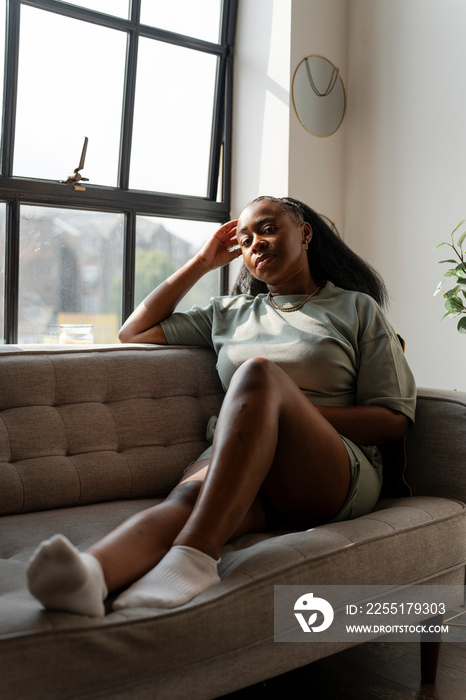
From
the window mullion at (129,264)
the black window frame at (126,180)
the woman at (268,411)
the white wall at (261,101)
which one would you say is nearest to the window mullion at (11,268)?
the black window frame at (126,180)

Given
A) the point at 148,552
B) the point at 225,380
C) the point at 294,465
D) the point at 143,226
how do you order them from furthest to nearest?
the point at 143,226
the point at 225,380
the point at 294,465
the point at 148,552

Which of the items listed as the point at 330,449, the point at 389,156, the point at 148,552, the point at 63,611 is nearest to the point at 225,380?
the point at 330,449

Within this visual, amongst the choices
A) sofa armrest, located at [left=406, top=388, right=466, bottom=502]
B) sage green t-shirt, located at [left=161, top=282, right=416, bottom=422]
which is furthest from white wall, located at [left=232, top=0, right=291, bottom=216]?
sofa armrest, located at [left=406, top=388, right=466, bottom=502]

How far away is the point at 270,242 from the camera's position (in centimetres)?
208

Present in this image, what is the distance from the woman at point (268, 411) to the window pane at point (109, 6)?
166cm

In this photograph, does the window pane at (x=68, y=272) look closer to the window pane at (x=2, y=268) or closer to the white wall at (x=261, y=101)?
the window pane at (x=2, y=268)

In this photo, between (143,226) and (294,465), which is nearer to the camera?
(294,465)

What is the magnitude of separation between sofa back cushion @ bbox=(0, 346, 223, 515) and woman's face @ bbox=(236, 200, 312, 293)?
357 mm

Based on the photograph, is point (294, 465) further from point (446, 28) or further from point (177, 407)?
point (446, 28)

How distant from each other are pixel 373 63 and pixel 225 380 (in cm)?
245

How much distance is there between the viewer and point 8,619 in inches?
43.6

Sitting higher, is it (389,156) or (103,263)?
(389,156)

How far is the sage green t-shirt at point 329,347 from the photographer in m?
1.90

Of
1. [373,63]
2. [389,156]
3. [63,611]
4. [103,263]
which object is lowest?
[63,611]
